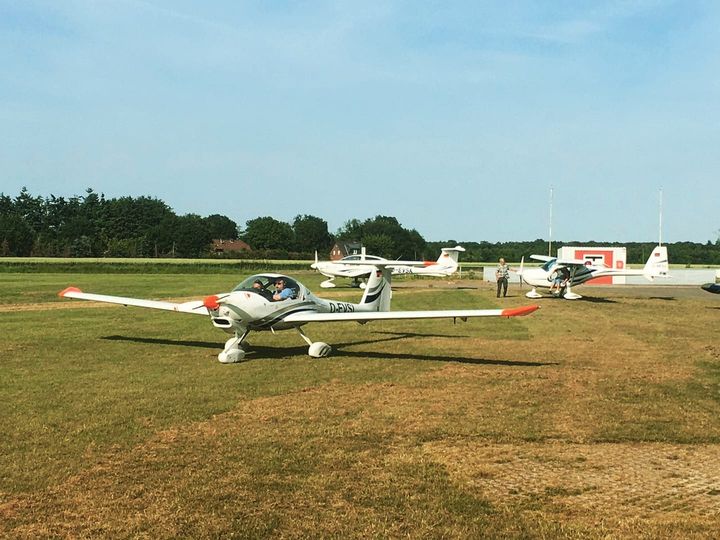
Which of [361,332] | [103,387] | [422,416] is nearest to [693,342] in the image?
[361,332]

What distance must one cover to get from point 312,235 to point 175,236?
42.8m

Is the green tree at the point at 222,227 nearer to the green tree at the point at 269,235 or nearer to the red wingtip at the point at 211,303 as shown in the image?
the green tree at the point at 269,235

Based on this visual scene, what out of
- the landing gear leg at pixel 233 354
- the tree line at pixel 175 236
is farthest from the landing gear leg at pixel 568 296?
the tree line at pixel 175 236

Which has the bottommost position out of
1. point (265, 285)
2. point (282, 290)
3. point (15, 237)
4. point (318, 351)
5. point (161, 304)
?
point (318, 351)

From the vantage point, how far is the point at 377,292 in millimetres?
17078

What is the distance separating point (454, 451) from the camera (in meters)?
7.57

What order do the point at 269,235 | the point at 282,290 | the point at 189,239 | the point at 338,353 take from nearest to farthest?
1. the point at 282,290
2. the point at 338,353
3. the point at 189,239
4. the point at 269,235

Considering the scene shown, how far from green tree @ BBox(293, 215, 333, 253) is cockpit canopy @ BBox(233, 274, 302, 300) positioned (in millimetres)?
153352

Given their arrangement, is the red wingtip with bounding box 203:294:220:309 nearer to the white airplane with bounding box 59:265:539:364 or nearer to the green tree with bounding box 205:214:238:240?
the white airplane with bounding box 59:265:539:364

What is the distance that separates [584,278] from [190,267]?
159ft

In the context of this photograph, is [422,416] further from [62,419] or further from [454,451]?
[62,419]

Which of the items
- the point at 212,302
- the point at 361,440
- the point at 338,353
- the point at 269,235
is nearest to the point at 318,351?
the point at 338,353

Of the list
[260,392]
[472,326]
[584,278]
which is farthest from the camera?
[584,278]

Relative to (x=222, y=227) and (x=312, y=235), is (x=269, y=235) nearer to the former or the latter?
(x=312, y=235)
